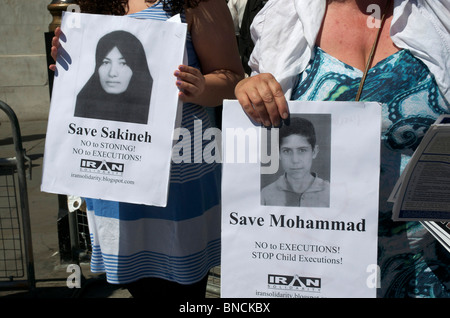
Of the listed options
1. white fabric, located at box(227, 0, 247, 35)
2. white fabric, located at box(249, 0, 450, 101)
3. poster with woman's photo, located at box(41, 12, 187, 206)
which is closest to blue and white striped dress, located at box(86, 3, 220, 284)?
poster with woman's photo, located at box(41, 12, 187, 206)

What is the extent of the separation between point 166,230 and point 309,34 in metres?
0.86

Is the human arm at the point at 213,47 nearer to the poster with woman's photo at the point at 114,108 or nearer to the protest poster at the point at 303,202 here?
the poster with woman's photo at the point at 114,108

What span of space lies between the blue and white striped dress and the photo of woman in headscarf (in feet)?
0.72

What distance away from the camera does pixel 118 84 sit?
5.37 ft

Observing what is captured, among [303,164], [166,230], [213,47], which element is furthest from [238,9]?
[303,164]

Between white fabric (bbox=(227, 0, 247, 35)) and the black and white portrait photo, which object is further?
white fabric (bbox=(227, 0, 247, 35))

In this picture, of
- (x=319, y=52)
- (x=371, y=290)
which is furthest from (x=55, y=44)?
(x=371, y=290)

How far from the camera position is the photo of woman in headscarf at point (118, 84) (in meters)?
1.62

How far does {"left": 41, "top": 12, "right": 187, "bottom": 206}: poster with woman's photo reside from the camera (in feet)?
5.27

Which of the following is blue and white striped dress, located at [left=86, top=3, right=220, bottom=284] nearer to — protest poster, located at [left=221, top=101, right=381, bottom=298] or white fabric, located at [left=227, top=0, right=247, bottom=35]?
protest poster, located at [left=221, top=101, right=381, bottom=298]

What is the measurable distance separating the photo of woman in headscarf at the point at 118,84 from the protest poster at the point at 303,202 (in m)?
0.39

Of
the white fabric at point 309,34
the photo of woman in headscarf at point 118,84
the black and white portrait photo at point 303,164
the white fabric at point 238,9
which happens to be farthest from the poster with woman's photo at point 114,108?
the white fabric at point 238,9

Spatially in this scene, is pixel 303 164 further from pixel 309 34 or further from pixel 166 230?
→ pixel 166 230

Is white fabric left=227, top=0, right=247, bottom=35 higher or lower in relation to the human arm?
higher
